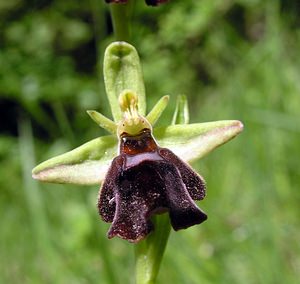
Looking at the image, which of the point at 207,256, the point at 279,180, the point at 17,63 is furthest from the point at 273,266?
the point at 17,63

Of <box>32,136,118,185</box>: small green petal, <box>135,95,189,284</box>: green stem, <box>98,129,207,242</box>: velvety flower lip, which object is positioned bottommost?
<box>135,95,189,284</box>: green stem

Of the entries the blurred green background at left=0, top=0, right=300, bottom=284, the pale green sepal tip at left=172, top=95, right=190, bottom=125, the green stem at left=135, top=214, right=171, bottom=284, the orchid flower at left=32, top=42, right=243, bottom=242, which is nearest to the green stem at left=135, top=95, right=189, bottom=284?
the green stem at left=135, top=214, right=171, bottom=284

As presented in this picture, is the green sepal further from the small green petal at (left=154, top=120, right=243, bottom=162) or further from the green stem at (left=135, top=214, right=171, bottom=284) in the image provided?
the green stem at (left=135, top=214, right=171, bottom=284)

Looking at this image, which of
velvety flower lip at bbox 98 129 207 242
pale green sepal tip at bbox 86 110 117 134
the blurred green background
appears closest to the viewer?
velvety flower lip at bbox 98 129 207 242

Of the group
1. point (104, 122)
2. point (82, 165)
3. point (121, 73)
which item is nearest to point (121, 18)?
point (121, 73)

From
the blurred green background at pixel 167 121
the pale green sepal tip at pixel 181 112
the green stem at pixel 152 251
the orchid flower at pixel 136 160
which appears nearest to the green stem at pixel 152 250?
the green stem at pixel 152 251

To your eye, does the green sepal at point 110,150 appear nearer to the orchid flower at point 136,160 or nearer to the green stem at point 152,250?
the orchid flower at point 136,160

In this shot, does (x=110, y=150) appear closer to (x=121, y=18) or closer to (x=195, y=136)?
(x=195, y=136)
